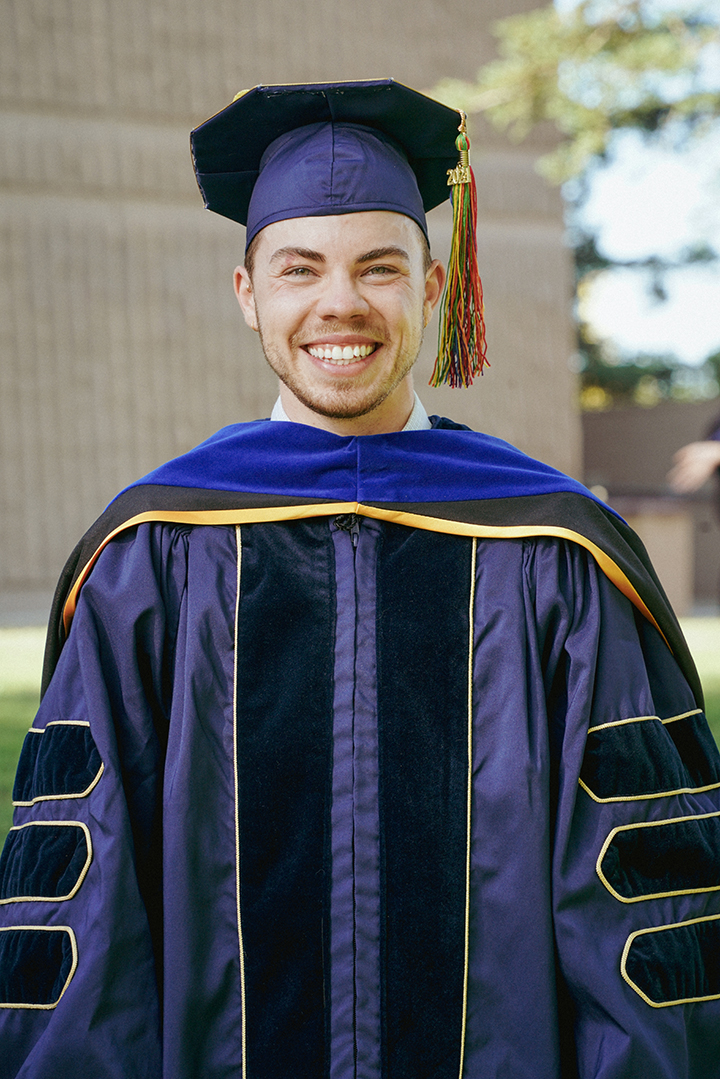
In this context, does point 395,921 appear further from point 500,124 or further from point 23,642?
point 500,124

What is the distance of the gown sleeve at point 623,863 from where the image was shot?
5.11 feet

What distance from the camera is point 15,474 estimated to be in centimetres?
1002

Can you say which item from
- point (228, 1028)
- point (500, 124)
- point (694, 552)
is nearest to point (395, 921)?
point (228, 1028)

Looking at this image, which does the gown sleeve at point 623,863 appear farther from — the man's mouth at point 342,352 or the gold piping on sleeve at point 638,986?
the man's mouth at point 342,352

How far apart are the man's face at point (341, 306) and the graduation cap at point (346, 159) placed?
0.04 meters

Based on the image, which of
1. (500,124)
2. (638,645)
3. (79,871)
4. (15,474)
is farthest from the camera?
(15,474)

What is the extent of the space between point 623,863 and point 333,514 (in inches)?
27.6

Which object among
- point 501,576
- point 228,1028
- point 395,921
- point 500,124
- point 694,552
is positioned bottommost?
point 228,1028

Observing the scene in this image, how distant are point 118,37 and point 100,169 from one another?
1227 mm

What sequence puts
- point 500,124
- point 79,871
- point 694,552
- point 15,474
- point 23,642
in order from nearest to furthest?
point 79,871 → point 23,642 → point 500,124 → point 15,474 → point 694,552

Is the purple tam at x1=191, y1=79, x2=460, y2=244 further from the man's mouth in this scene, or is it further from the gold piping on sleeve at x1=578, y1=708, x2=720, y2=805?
the gold piping on sleeve at x1=578, y1=708, x2=720, y2=805

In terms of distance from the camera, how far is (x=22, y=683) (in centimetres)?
553

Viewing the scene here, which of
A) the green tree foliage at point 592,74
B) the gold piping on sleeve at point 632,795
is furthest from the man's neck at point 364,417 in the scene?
the green tree foliage at point 592,74

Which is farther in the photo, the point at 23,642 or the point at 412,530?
the point at 23,642
